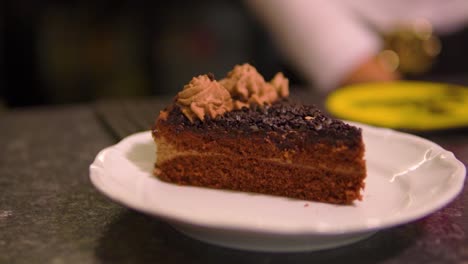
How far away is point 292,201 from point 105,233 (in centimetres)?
31

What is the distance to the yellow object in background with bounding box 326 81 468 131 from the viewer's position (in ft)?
5.06

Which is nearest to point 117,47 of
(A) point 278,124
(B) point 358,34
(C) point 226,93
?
(B) point 358,34

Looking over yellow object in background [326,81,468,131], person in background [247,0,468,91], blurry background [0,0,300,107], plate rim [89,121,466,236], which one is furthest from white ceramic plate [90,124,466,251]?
blurry background [0,0,300,107]

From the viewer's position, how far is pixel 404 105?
1.73 metres

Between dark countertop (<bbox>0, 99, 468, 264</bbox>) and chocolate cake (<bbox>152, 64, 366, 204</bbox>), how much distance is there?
0.41 feet

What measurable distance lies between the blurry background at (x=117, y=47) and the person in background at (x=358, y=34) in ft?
1.51

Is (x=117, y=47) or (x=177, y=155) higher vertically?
(x=177, y=155)

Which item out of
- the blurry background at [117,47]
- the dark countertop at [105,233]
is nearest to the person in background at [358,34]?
the blurry background at [117,47]

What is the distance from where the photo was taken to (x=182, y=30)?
118 inches

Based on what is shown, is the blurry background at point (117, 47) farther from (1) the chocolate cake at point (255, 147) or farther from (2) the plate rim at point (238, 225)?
(2) the plate rim at point (238, 225)

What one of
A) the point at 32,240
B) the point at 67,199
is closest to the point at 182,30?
the point at 67,199

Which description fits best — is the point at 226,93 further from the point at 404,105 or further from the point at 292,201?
the point at 404,105

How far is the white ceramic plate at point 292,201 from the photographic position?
0.80m

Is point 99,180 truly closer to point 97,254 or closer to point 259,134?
point 97,254
